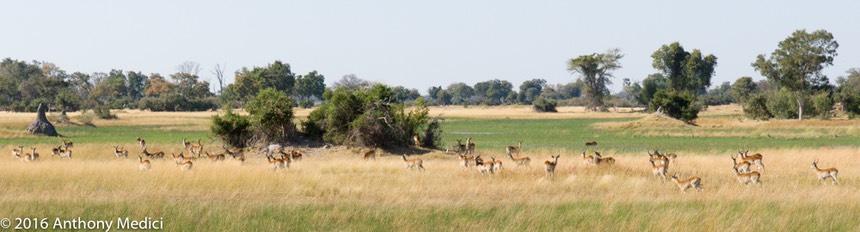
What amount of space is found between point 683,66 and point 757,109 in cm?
4344

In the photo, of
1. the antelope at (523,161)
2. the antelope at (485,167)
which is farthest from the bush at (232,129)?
the antelope at (485,167)

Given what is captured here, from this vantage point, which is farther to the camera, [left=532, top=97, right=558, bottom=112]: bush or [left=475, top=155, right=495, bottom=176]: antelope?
[left=532, top=97, right=558, bottom=112]: bush

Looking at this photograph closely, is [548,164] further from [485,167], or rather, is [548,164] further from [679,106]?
[679,106]

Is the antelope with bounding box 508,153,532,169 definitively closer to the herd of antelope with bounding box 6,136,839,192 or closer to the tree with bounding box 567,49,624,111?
the herd of antelope with bounding box 6,136,839,192

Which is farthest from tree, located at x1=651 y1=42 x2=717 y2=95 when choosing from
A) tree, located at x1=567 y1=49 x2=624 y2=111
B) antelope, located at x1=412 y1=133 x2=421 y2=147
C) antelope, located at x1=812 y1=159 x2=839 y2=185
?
antelope, located at x1=812 y1=159 x2=839 y2=185

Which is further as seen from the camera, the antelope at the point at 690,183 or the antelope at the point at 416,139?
the antelope at the point at 416,139

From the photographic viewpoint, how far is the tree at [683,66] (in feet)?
431

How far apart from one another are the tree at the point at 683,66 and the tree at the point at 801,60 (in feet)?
147

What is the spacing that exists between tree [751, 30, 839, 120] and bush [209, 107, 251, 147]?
2561 inches

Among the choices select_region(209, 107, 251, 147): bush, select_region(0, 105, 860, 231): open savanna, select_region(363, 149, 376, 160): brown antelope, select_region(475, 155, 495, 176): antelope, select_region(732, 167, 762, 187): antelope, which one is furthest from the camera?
select_region(209, 107, 251, 147): bush

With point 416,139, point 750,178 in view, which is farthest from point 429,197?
point 416,139

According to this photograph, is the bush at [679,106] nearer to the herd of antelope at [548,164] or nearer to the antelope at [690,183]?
the herd of antelope at [548,164]

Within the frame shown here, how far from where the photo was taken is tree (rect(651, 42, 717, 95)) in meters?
132

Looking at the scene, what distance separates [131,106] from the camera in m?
148
